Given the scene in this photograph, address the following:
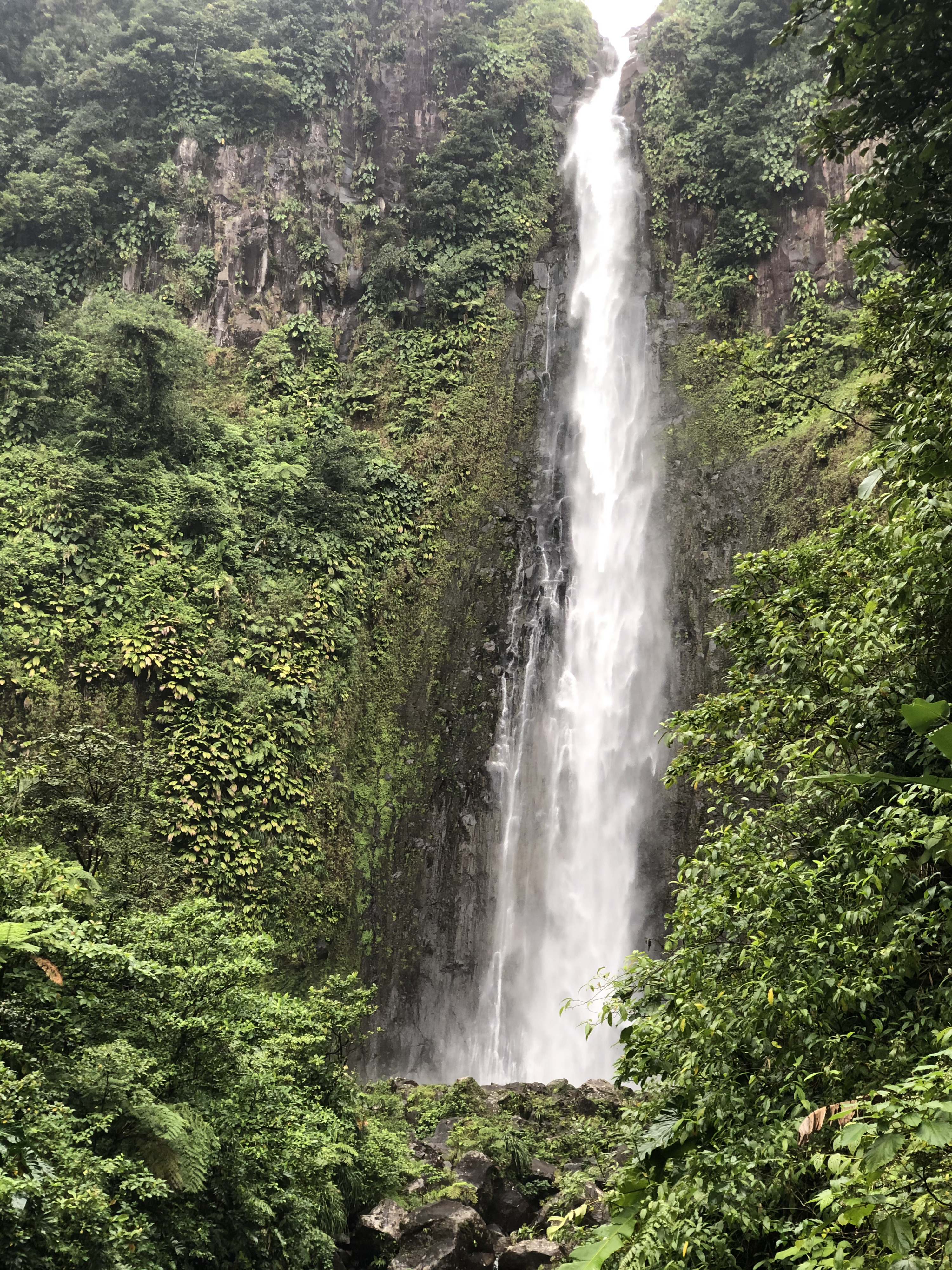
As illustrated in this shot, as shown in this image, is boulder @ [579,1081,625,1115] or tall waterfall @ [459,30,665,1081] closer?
boulder @ [579,1081,625,1115]

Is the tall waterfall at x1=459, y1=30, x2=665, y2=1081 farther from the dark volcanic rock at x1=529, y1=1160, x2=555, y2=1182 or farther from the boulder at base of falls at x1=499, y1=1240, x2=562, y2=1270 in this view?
the boulder at base of falls at x1=499, y1=1240, x2=562, y2=1270

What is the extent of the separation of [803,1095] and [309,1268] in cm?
358

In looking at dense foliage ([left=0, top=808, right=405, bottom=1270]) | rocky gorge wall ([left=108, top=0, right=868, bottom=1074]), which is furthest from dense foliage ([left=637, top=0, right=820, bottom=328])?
dense foliage ([left=0, top=808, right=405, bottom=1270])

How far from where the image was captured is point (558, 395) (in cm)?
1761

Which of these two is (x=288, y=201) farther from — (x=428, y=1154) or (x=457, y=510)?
(x=428, y=1154)

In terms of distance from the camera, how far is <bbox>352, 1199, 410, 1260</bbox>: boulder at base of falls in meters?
6.14

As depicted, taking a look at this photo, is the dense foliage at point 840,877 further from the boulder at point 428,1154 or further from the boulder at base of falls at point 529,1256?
the boulder at point 428,1154

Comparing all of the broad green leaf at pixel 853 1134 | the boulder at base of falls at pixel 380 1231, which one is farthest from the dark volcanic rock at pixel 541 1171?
the broad green leaf at pixel 853 1134

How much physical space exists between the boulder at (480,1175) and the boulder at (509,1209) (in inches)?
2.4

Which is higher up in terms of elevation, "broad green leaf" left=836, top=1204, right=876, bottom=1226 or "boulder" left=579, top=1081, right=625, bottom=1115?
"boulder" left=579, top=1081, right=625, bottom=1115

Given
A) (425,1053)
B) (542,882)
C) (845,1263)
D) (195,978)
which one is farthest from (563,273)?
(845,1263)

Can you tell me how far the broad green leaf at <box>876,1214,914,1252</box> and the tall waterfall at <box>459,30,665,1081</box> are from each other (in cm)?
1061

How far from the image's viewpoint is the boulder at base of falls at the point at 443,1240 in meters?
5.90

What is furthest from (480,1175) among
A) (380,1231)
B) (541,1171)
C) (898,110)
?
(898,110)
